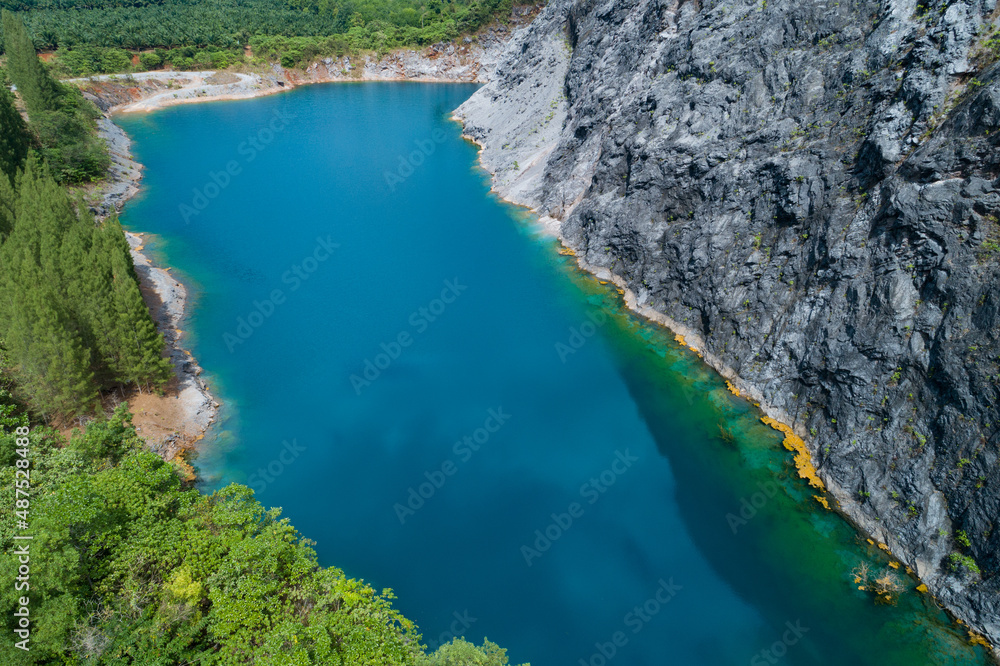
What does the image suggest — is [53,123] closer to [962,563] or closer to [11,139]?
[11,139]

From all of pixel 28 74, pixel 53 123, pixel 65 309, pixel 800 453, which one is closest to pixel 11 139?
pixel 53 123

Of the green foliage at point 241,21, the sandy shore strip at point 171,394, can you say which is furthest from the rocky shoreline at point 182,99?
the green foliage at point 241,21

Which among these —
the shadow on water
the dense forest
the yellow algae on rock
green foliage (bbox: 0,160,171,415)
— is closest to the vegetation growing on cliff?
the dense forest

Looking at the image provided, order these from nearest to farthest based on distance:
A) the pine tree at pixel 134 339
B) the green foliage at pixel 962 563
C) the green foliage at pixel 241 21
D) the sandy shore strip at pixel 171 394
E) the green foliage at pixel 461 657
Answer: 1. the green foliage at pixel 461 657
2. the green foliage at pixel 962 563
3. the sandy shore strip at pixel 171 394
4. the pine tree at pixel 134 339
5. the green foliage at pixel 241 21

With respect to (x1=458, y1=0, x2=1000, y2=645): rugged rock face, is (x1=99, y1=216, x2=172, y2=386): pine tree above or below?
below

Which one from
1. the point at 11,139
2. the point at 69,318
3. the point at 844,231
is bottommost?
the point at 69,318

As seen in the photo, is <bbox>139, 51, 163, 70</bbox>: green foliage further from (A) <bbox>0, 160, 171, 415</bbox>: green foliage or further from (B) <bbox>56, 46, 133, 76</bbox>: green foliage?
(A) <bbox>0, 160, 171, 415</bbox>: green foliage

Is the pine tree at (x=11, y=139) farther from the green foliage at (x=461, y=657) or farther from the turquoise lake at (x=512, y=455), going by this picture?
the green foliage at (x=461, y=657)
